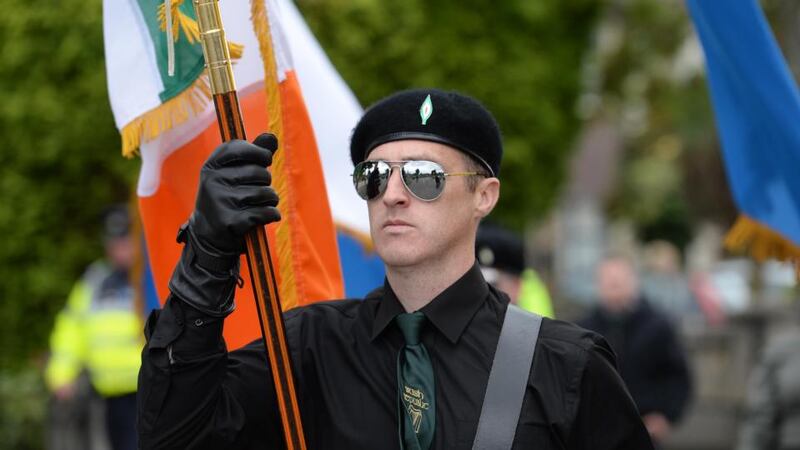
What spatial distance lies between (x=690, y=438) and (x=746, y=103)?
10813 mm

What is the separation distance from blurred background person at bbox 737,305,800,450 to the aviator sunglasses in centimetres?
308

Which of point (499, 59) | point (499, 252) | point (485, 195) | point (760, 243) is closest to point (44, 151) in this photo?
point (499, 59)

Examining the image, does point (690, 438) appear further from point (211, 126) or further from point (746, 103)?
point (211, 126)

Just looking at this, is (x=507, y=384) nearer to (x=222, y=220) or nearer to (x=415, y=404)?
(x=415, y=404)

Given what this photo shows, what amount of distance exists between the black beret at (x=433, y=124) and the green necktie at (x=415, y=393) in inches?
15.7

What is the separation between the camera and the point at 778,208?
14.9ft

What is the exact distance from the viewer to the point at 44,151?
964cm

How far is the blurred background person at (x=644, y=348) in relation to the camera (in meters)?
8.20

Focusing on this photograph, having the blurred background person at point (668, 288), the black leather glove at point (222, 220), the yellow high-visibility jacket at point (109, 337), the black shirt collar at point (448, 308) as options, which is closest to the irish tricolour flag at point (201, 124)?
the black leather glove at point (222, 220)

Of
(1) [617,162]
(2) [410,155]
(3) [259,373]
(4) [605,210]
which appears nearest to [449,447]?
(3) [259,373]

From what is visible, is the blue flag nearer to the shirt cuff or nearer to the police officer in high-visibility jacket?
the shirt cuff

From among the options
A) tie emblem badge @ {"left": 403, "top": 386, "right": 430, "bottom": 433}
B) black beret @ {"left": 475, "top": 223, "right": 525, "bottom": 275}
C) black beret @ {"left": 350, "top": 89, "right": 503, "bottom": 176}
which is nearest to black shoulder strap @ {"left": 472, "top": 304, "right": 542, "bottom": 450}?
tie emblem badge @ {"left": 403, "top": 386, "right": 430, "bottom": 433}

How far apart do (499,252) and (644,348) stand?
2145 millimetres

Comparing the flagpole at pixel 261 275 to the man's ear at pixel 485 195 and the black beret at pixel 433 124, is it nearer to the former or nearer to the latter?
the black beret at pixel 433 124
